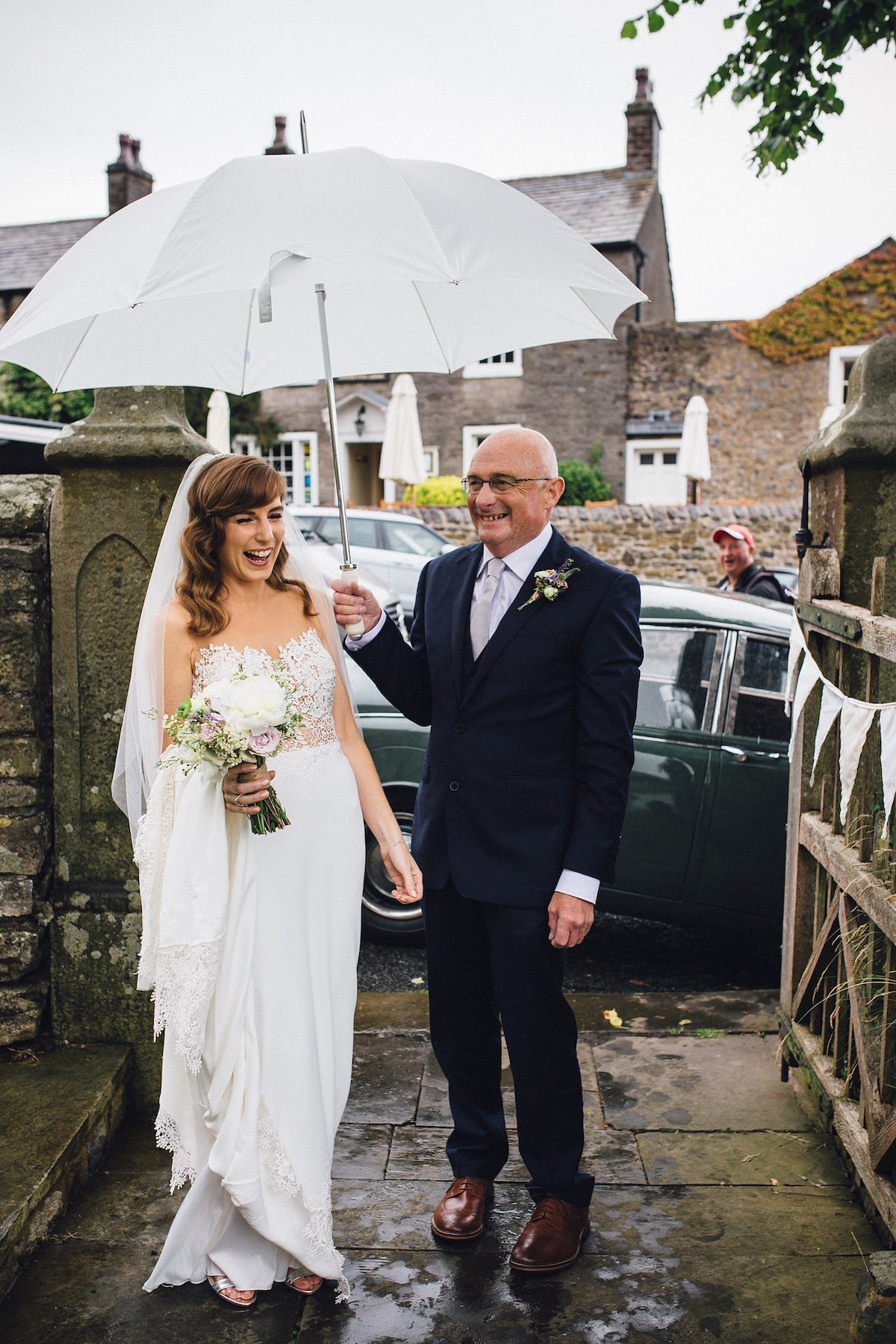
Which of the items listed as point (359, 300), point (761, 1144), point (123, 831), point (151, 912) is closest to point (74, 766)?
point (123, 831)

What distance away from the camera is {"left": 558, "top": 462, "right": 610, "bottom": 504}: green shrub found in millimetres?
24609

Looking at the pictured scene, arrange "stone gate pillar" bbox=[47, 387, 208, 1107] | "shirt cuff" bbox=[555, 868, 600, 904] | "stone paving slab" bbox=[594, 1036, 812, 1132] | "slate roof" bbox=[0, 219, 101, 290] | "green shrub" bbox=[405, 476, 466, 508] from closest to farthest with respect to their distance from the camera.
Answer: "shirt cuff" bbox=[555, 868, 600, 904]
"stone gate pillar" bbox=[47, 387, 208, 1107]
"stone paving slab" bbox=[594, 1036, 812, 1132]
"green shrub" bbox=[405, 476, 466, 508]
"slate roof" bbox=[0, 219, 101, 290]

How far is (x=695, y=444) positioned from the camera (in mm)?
22109

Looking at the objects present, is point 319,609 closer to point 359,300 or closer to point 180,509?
point 180,509

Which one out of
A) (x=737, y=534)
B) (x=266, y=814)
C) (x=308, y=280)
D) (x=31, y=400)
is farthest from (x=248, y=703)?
(x=31, y=400)

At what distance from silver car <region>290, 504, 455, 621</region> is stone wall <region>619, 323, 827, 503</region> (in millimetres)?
14603

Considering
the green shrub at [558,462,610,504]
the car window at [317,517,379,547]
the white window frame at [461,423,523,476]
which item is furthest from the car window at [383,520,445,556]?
the white window frame at [461,423,523,476]

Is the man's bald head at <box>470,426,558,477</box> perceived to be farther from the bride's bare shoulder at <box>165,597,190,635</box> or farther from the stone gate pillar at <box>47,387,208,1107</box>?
the stone gate pillar at <box>47,387,208,1107</box>

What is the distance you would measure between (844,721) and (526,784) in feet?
3.30

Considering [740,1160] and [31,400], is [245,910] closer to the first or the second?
[740,1160]

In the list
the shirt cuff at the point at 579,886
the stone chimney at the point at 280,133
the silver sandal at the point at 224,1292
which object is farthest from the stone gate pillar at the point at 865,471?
the stone chimney at the point at 280,133

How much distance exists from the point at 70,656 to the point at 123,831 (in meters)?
0.60

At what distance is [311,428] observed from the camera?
93.4 ft

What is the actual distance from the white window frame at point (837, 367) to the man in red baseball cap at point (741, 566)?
19890 mm
